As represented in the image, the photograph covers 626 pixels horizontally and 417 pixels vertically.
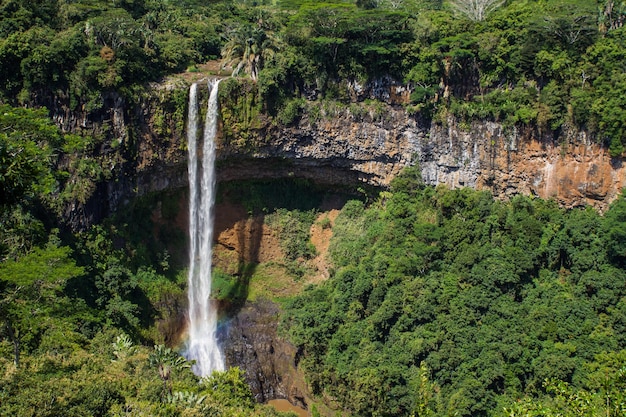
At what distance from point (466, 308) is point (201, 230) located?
41.3ft

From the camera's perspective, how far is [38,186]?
42.8 ft

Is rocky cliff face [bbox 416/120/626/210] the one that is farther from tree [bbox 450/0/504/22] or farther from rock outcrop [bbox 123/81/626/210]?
tree [bbox 450/0/504/22]

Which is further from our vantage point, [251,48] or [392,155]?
[392,155]

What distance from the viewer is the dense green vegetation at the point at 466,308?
2298 cm

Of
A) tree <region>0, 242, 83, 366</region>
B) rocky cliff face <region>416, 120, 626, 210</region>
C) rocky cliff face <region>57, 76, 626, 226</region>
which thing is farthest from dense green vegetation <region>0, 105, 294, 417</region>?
rocky cliff face <region>416, 120, 626, 210</region>

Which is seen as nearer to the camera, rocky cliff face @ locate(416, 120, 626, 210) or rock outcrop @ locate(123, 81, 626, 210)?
rocky cliff face @ locate(416, 120, 626, 210)

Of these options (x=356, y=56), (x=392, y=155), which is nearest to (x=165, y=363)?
(x=392, y=155)

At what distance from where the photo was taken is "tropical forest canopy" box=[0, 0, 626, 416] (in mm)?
22625

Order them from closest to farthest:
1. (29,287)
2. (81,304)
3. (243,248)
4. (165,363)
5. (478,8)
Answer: (29,287), (165,363), (81,304), (243,248), (478,8)

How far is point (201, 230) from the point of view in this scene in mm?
31266

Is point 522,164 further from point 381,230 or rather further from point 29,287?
point 29,287

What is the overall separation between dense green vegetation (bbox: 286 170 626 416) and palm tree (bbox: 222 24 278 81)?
8.24 metres

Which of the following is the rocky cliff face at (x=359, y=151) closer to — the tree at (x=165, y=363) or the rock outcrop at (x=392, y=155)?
the rock outcrop at (x=392, y=155)

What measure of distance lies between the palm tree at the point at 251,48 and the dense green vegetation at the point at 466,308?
8245mm
